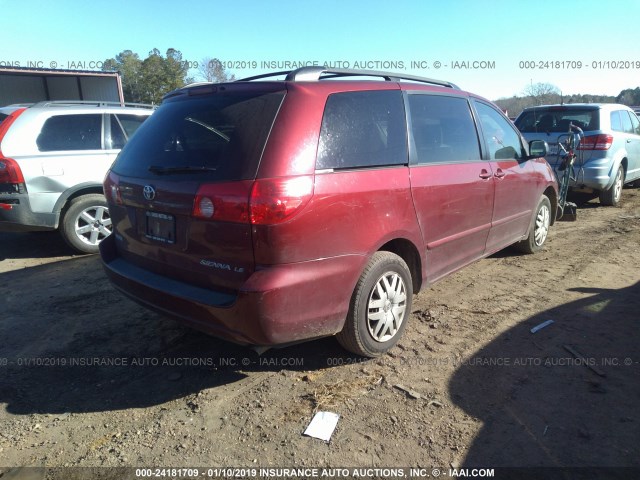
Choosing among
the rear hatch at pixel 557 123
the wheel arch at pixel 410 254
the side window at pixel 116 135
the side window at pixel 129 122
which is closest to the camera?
the wheel arch at pixel 410 254

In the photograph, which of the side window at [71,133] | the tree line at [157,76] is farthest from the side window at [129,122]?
the tree line at [157,76]

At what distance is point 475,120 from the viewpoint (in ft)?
13.5

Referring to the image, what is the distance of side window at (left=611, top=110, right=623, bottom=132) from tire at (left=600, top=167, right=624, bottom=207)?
71cm

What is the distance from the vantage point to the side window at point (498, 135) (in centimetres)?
425

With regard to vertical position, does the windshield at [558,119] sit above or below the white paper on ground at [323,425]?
above

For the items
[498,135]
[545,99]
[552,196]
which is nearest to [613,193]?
[552,196]

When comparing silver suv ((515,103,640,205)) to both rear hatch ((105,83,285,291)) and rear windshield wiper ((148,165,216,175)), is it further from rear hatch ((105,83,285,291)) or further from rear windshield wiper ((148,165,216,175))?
rear windshield wiper ((148,165,216,175))

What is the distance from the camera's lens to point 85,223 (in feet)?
18.3

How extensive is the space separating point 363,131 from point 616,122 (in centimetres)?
732

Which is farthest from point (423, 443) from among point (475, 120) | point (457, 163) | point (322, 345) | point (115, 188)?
point (475, 120)

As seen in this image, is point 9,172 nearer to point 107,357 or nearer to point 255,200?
point 107,357

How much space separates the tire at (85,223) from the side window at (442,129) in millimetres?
3879

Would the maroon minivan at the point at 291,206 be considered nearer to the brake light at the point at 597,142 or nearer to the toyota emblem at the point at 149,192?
the toyota emblem at the point at 149,192

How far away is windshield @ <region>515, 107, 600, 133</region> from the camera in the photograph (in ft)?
25.3
